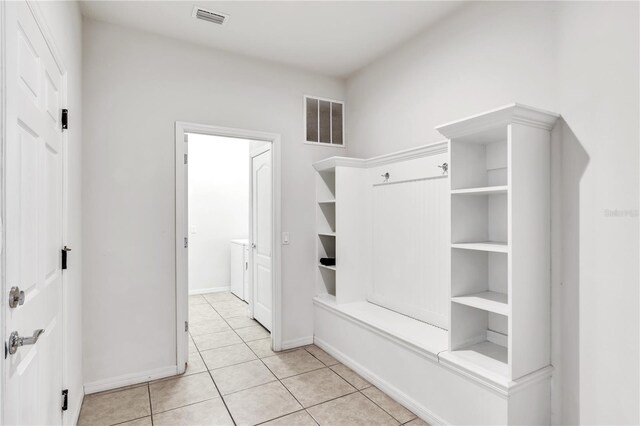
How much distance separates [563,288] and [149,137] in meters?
3.03

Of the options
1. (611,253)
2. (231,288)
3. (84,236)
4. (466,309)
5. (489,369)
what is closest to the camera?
(611,253)

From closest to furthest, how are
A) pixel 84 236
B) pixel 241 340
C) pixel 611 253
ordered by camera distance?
pixel 611 253, pixel 84 236, pixel 241 340

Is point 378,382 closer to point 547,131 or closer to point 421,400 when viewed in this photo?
point 421,400

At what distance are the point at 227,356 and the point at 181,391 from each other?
64cm

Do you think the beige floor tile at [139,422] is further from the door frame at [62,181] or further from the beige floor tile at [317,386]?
the beige floor tile at [317,386]

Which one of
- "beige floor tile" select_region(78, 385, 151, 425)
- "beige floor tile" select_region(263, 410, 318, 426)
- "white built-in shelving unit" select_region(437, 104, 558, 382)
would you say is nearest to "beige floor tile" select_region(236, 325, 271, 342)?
"beige floor tile" select_region(78, 385, 151, 425)

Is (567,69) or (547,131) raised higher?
(567,69)

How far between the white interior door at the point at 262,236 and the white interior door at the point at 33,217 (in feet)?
6.66

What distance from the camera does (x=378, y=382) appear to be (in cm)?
263

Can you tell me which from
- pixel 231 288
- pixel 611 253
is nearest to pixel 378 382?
pixel 611 253

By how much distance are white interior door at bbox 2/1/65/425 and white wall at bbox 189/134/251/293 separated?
3.94 meters

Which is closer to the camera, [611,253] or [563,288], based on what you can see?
[611,253]

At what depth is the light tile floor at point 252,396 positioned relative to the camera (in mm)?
2252

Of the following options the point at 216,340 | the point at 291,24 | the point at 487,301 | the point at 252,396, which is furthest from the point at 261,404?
the point at 291,24
